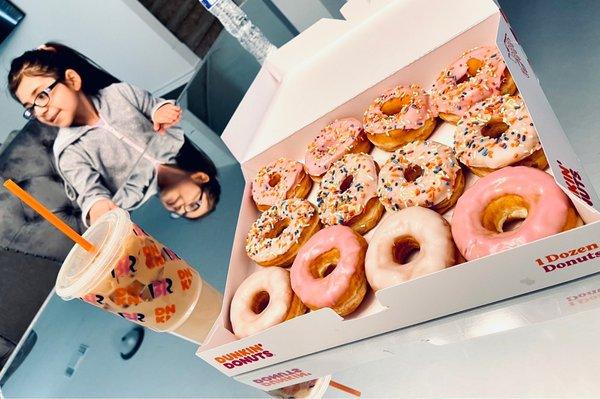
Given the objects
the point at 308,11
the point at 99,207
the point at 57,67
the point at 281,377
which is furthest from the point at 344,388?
the point at 57,67

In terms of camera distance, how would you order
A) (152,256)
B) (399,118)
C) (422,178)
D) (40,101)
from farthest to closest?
(40,101) → (399,118) → (152,256) → (422,178)

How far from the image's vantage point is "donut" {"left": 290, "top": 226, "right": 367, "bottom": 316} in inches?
54.8

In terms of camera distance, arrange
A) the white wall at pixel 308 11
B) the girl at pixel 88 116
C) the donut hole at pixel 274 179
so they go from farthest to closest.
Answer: the girl at pixel 88 116 < the white wall at pixel 308 11 < the donut hole at pixel 274 179

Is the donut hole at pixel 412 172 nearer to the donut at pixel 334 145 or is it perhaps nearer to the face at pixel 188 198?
the donut at pixel 334 145

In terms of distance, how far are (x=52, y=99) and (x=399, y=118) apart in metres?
2.78

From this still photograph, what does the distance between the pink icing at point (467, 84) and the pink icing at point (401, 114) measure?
4cm

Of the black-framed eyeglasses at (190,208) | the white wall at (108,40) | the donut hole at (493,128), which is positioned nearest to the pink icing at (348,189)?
the donut hole at (493,128)

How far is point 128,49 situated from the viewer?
12.6 feet

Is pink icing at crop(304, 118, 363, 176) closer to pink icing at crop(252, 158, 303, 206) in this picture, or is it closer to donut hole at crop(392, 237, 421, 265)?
pink icing at crop(252, 158, 303, 206)

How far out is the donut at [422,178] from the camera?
Result: 1484 millimetres

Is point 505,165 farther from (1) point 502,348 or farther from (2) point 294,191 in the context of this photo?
(2) point 294,191

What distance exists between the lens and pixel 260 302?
161 centimetres

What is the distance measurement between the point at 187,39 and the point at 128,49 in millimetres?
483

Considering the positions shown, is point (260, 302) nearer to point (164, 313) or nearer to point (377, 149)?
point (164, 313)
